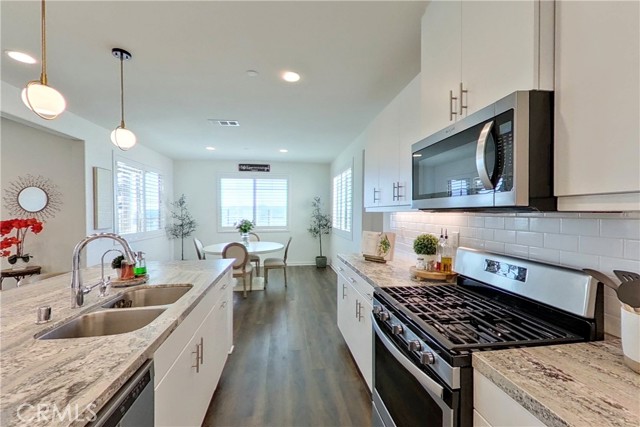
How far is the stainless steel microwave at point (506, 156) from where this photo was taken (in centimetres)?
97

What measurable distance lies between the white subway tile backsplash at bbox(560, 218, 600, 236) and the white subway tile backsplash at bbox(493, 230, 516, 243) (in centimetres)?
28

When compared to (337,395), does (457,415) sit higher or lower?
higher

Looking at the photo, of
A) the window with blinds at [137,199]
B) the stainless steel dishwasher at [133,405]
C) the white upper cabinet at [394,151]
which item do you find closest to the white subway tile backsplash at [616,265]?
the white upper cabinet at [394,151]

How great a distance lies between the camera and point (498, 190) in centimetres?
106

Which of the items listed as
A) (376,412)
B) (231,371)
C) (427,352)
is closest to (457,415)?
(427,352)

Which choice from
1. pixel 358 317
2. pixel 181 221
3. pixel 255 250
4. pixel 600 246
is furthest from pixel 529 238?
pixel 181 221

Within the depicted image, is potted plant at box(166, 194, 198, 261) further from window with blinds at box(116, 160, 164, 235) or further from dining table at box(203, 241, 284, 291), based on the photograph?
dining table at box(203, 241, 284, 291)

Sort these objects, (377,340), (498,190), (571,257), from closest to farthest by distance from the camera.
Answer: (498,190) < (571,257) < (377,340)

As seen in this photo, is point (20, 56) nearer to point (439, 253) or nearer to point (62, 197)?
point (62, 197)

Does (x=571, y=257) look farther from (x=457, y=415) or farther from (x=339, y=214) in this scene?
(x=339, y=214)

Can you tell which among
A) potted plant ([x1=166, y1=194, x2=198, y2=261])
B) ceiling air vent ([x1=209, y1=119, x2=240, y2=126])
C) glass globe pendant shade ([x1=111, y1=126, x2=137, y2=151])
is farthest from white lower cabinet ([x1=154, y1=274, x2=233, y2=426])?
potted plant ([x1=166, y1=194, x2=198, y2=261])

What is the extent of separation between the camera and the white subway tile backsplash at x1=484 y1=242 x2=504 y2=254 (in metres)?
1.60

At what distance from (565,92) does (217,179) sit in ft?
22.6

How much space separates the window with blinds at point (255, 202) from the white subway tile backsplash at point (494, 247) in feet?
19.0
